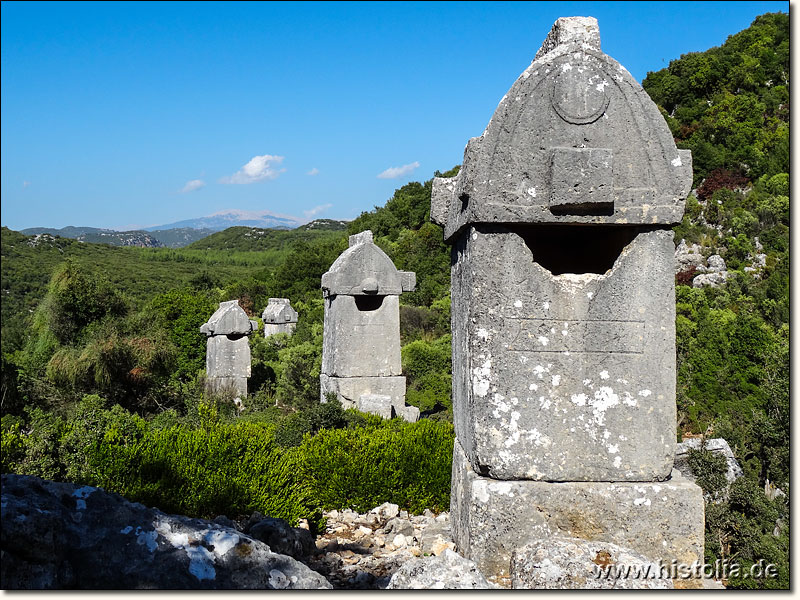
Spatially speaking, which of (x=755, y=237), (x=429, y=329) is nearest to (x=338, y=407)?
(x=429, y=329)

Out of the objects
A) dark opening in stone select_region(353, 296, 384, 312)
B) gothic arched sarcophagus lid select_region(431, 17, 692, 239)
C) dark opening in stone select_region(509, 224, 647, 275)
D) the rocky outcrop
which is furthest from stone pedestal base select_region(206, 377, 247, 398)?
gothic arched sarcophagus lid select_region(431, 17, 692, 239)

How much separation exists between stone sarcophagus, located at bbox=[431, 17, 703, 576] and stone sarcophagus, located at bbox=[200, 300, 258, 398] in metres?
11.4

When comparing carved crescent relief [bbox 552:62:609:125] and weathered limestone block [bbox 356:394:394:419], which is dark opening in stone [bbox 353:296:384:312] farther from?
carved crescent relief [bbox 552:62:609:125]

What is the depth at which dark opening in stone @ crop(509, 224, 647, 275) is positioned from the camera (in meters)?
3.24

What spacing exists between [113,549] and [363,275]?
6944mm

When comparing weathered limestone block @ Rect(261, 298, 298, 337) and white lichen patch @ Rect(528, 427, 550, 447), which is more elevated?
white lichen patch @ Rect(528, 427, 550, 447)

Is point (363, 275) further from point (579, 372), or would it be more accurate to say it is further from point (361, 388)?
point (579, 372)

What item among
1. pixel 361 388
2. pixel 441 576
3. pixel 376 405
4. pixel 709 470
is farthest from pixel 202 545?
pixel 361 388

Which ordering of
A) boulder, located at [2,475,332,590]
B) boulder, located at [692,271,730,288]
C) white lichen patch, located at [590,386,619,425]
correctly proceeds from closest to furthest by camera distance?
boulder, located at [2,475,332,590]
white lichen patch, located at [590,386,619,425]
boulder, located at [692,271,730,288]

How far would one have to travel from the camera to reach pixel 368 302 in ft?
30.8

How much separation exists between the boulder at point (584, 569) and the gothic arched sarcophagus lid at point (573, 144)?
4.76 ft

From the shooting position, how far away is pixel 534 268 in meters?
3.16

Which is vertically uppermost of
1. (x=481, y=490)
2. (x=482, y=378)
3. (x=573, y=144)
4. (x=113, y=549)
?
(x=573, y=144)

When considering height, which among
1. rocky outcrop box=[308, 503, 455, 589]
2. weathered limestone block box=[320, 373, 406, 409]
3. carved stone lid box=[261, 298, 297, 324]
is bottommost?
rocky outcrop box=[308, 503, 455, 589]
